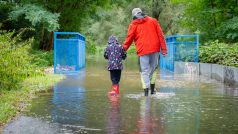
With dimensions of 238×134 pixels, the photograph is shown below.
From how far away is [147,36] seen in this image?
33.4 feet

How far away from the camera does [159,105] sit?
8.47m

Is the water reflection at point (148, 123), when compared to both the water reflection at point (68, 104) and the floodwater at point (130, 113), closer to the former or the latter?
the floodwater at point (130, 113)

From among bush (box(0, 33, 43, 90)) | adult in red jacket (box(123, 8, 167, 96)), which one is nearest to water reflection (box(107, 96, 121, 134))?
adult in red jacket (box(123, 8, 167, 96))

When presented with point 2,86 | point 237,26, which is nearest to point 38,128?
point 2,86

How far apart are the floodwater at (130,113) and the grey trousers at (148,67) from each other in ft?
1.15

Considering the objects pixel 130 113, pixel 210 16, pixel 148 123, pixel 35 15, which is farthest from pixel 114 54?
pixel 210 16

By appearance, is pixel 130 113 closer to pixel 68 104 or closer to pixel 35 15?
pixel 68 104

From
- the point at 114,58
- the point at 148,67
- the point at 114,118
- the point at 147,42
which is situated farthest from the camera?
the point at 114,58

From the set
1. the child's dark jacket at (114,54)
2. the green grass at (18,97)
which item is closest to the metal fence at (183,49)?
the green grass at (18,97)

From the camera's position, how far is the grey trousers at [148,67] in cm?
1012

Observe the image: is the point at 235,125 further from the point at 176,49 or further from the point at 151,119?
the point at 176,49

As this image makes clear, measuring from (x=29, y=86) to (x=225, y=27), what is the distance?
9.90 m

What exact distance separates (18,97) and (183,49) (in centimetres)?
1146

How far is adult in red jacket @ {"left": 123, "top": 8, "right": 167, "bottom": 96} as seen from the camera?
33.3ft
